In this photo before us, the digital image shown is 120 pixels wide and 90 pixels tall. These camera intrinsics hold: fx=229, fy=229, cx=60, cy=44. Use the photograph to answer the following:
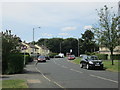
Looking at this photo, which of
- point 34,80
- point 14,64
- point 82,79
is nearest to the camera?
point 34,80

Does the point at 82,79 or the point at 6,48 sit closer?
the point at 82,79

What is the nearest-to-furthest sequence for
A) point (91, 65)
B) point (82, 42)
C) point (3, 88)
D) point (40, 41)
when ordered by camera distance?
point (3, 88), point (91, 65), point (82, 42), point (40, 41)

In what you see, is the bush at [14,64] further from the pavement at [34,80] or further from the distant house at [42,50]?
the distant house at [42,50]

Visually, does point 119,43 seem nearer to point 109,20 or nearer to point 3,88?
point 109,20

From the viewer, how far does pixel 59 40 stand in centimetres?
13625

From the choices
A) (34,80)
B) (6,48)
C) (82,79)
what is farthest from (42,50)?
(34,80)

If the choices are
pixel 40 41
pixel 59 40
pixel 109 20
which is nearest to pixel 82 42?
pixel 59 40

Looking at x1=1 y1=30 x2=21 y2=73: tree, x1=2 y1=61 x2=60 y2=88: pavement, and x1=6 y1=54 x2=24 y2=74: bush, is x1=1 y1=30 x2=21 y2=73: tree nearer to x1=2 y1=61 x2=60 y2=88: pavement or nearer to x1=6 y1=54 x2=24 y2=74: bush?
x1=6 y1=54 x2=24 y2=74: bush

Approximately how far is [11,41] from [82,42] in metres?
90.2

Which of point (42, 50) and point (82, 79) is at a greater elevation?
point (42, 50)

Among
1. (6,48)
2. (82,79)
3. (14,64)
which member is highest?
(6,48)

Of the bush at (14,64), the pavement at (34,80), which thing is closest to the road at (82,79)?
the pavement at (34,80)

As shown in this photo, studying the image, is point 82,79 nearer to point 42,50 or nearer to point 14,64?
point 14,64

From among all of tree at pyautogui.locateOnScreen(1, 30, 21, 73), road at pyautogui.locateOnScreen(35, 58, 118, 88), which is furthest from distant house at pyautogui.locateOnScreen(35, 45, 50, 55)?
road at pyautogui.locateOnScreen(35, 58, 118, 88)
